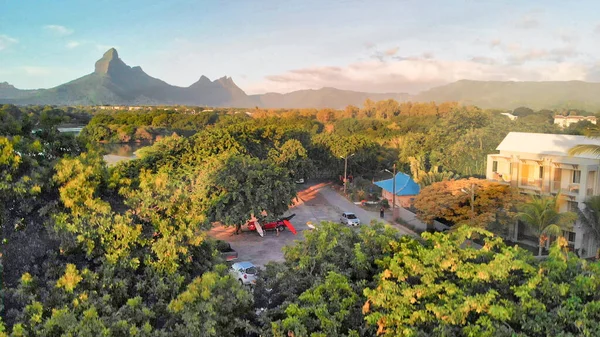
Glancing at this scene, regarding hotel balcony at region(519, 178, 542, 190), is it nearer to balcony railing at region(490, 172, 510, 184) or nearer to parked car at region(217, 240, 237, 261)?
balcony railing at region(490, 172, 510, 184)

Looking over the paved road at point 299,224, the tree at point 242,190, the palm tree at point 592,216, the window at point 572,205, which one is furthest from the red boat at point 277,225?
the palm tree at point 592,216

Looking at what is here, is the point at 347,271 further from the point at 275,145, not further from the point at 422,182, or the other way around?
Result: the point at 275,145

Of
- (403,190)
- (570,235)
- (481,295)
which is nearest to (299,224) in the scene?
(403,190)

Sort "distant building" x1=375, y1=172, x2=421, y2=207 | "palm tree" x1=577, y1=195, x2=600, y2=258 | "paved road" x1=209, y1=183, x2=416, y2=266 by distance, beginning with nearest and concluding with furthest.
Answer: "palm tree" x1=577, y1=195, x2=600, y2=258 → "paved road" x1=209, y1=183, x2=416, y2=266 → "distant building" x1=375, y1=172, x2=421, y2=207

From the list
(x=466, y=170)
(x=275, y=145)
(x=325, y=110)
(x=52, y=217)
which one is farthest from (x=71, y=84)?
(x=52, y=217)

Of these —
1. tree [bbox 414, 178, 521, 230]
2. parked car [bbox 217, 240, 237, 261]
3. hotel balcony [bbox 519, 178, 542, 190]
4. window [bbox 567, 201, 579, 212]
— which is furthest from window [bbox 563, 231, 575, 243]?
parked car [bbox 217, 240, 237, 261]

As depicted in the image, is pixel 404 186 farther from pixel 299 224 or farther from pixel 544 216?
pixel 544 216
